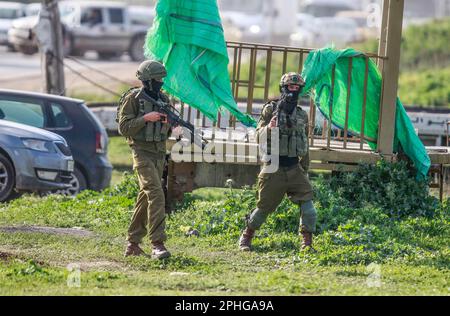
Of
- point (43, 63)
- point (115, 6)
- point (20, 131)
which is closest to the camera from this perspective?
point (20, 131)

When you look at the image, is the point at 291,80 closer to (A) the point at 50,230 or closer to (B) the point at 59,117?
(A) the point at 50,230

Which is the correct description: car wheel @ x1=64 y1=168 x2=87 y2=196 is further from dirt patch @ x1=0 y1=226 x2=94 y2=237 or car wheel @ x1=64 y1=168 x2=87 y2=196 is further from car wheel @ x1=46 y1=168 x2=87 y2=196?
dirt patch @ x1=0 y1=226 x2=94 y2=237

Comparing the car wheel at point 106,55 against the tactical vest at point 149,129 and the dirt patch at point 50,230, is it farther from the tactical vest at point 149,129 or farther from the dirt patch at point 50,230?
the tactical vest at point 149,129

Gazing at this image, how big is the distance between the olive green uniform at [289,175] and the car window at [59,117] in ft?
19.8

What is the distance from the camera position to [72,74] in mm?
31109

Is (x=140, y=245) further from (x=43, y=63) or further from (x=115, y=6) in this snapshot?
(x=115, y=6)

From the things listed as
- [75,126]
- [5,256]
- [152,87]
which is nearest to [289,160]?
[152,87]

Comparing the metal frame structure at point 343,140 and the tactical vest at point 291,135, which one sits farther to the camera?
the metal frame structure at point 343,140

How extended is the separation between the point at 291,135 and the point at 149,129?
1.30m

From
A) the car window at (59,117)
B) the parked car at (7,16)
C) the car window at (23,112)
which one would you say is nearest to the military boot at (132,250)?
the car window at (23,112)

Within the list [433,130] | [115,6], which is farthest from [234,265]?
[115,6]

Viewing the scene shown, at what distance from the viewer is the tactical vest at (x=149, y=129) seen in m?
9.62

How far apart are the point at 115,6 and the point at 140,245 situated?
2688 centimetres

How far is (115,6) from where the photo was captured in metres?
36.7
